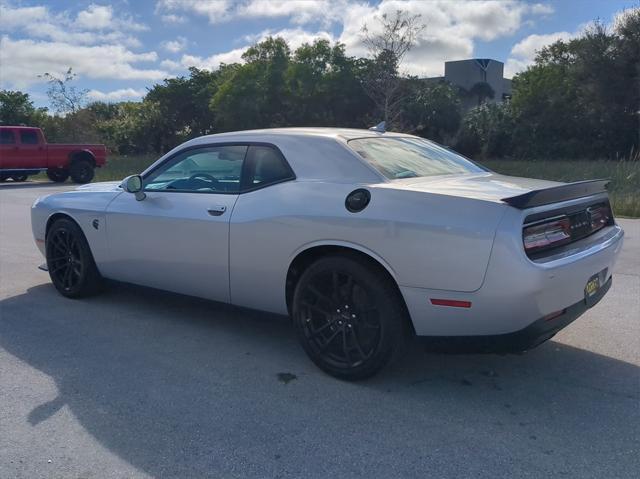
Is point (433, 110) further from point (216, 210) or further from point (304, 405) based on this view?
point (304, 405)

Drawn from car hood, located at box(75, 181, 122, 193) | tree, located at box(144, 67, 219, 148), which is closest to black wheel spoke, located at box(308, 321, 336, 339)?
car hood, located at box(75, 181, 122, 193)

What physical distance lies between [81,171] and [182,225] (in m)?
21.0

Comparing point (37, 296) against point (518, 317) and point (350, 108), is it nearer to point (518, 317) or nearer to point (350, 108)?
point (518, 317)

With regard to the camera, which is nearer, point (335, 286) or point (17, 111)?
point (335, 286)

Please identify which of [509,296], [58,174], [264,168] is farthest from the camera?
[58,174]

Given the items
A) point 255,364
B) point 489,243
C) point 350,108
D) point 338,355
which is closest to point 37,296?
point 255,364

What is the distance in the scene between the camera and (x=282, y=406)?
12.0ft

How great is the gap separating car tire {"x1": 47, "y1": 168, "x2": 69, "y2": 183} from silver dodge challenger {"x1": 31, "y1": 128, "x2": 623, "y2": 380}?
20.6 metres

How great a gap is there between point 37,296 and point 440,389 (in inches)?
160

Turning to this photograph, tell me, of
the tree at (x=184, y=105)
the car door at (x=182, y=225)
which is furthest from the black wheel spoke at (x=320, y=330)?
the tree at (x=184, y=105)

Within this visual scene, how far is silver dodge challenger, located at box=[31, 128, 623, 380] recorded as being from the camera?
343cm

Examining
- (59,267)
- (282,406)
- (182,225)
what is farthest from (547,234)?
(59,267)

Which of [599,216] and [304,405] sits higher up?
[599,216]

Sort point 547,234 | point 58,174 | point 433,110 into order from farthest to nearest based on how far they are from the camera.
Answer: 1. point 433,110
2. point 58,174
3. point 547,234
